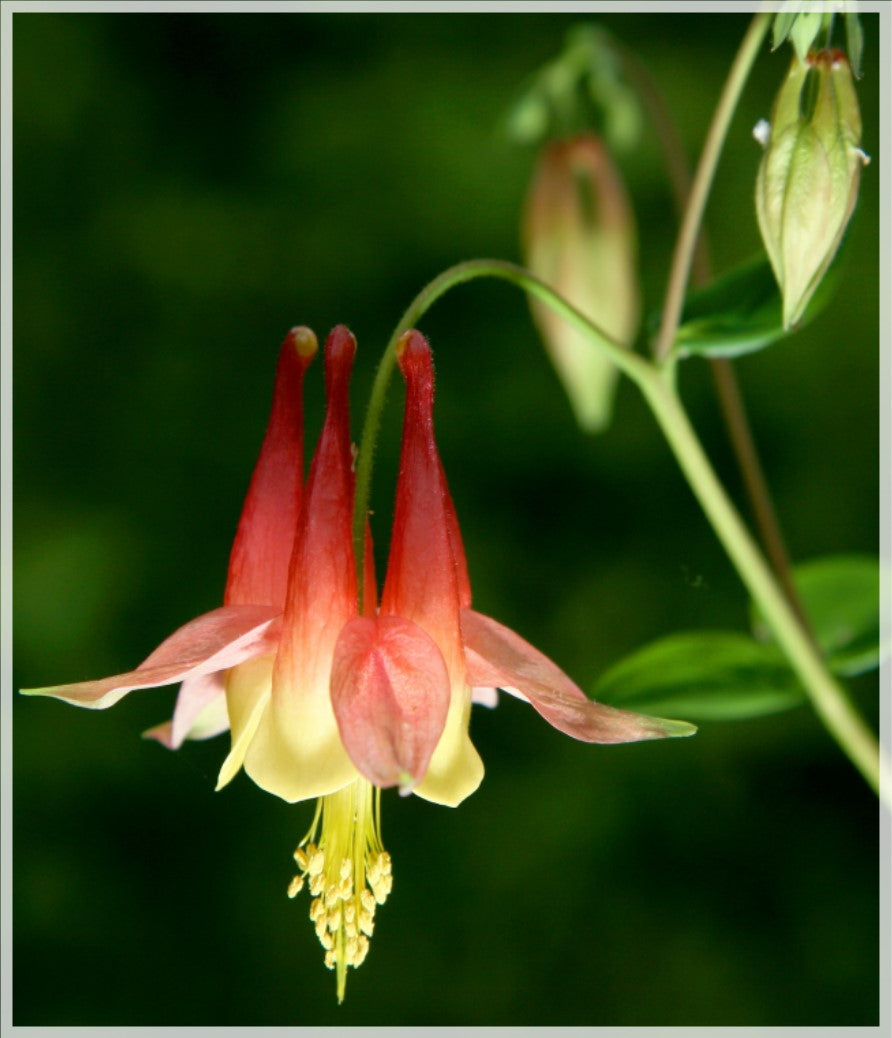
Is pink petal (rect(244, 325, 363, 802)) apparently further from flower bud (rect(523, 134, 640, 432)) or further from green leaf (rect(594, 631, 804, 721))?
flower bud (rect(523, 134, 640, 432))

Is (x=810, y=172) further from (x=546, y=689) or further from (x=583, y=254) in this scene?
(x=583, y=254)

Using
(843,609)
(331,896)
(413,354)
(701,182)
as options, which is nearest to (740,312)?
(701,182)

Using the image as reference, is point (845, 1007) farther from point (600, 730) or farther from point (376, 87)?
point (376, 87)

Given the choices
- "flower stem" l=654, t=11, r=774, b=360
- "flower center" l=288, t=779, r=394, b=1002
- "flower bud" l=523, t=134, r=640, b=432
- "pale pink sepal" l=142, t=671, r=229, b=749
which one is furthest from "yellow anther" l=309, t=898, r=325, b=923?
"flower bud" l=523, t=134, r=640, b=432

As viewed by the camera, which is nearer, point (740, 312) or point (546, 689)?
point (546, 689)

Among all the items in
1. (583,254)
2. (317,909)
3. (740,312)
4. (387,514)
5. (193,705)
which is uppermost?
(583,254)

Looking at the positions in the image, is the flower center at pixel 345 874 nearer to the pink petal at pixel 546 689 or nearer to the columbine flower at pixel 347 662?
the columbine flower at pixel 347 662
